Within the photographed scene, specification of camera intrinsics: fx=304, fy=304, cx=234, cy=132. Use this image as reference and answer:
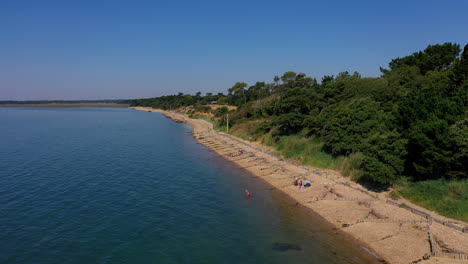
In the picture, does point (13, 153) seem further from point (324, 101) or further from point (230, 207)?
point (324, 101)

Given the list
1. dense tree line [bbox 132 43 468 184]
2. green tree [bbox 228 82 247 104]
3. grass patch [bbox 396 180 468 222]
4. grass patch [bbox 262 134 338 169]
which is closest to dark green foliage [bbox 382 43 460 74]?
dense tree line [bbox 132 43 468 184]

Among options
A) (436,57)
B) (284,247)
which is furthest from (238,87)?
(284,247)

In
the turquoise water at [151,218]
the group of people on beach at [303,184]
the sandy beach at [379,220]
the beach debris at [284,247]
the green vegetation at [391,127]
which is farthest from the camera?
the group of people on beach at [303,184]

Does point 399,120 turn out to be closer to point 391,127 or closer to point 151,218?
point 391,127

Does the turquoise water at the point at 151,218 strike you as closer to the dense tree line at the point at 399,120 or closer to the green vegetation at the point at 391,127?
the green vegetation at the point at 391,127

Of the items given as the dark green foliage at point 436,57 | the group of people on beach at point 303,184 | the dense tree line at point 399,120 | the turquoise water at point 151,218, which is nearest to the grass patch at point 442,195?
the dense tree line at point 399,120
